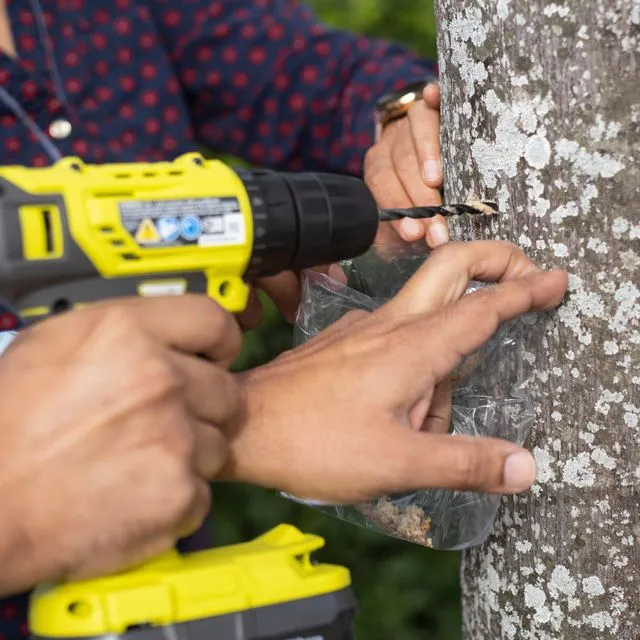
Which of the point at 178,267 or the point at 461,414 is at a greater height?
the point at 178,267

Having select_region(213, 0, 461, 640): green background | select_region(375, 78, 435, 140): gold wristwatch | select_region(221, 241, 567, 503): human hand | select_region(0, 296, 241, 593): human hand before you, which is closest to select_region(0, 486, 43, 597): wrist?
select_region(0, 296, 241, 593): human hand

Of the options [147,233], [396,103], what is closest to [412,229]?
[396,103]

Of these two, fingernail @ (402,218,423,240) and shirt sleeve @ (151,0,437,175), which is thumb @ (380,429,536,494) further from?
shirt sleeve @ (151,0,437,175)

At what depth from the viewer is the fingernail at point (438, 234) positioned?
52.3 inches

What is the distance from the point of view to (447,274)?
1.10 metres

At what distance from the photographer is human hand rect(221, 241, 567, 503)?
1.00m

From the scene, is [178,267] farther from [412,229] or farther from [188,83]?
[188,83]

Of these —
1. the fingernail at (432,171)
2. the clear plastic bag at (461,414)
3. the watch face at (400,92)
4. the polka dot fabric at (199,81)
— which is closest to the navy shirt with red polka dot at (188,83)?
the polka dot fabric at (199,81)

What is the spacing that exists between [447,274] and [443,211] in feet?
0.58

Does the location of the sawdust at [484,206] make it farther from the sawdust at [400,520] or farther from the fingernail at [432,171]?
the sawdust at [400,520]

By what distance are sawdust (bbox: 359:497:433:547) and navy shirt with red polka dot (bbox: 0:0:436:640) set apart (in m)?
0.64

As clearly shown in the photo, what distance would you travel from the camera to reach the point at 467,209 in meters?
1.24

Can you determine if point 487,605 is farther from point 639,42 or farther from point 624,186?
point 639,42

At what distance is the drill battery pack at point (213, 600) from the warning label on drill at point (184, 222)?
0.33 meters
